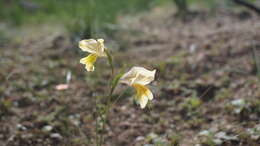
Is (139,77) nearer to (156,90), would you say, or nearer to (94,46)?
(94,46)

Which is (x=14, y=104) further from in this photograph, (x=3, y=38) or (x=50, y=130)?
(x=3, y=38)

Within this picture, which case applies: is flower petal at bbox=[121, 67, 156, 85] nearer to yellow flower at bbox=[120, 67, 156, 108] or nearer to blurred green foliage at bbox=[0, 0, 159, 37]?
yellow flower at bbox=[120, 67, 156, 108]

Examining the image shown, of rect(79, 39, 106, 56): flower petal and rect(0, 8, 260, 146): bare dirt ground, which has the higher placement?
rect(79, 39, 106, 56): flower petal

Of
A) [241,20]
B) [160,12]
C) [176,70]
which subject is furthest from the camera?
[160,12]

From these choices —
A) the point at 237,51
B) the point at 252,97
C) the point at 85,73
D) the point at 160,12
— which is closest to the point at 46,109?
the point at 85,73

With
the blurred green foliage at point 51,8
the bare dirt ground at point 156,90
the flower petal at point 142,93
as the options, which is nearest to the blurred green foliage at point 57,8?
the blurred green foliage at point 51,8

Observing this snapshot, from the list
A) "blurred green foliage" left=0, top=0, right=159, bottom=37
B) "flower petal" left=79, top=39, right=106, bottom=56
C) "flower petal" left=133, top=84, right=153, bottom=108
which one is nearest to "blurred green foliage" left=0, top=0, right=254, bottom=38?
"blurred green foliage" left=0, top=0, right=159, bottom=37

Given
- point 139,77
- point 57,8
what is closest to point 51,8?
point 57,8
